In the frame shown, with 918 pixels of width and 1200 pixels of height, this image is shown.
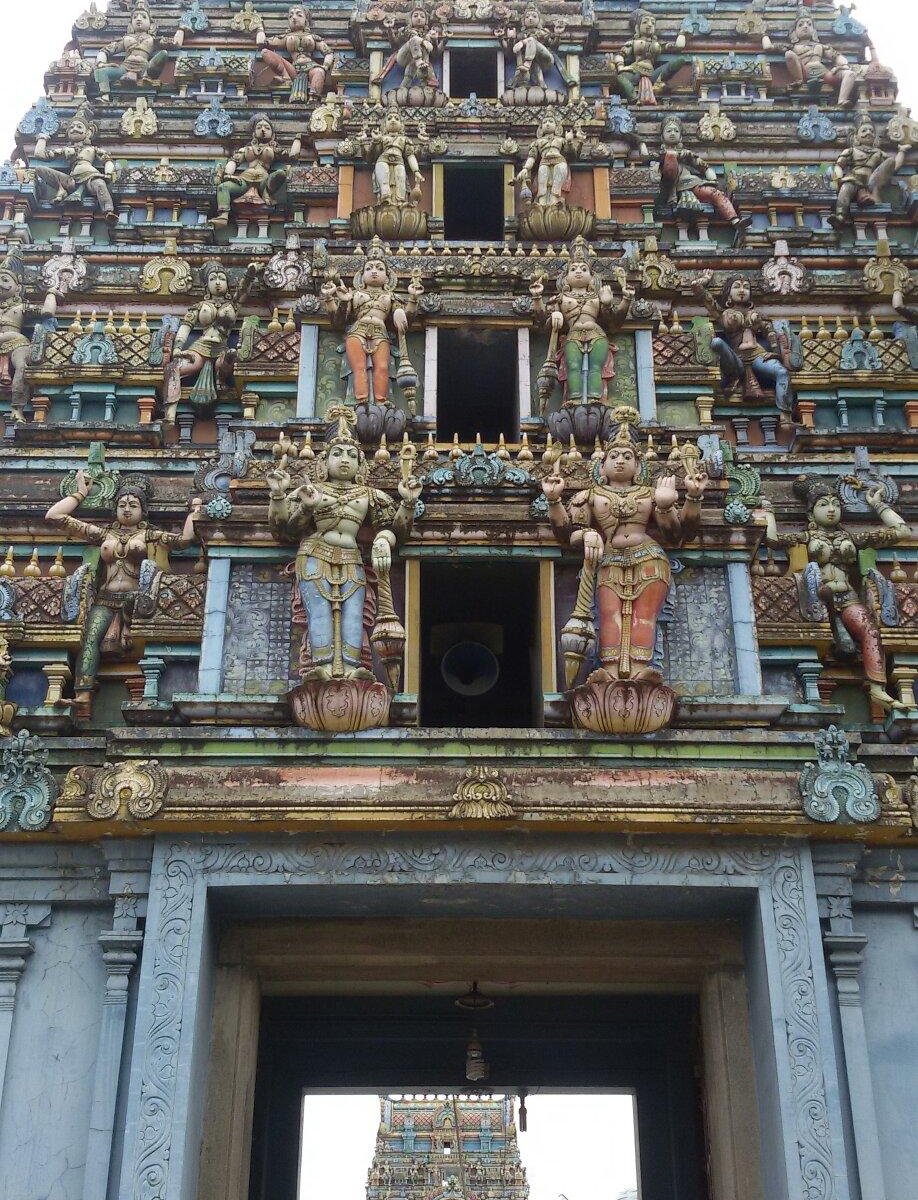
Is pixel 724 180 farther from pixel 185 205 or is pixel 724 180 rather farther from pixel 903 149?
pixel 185 205

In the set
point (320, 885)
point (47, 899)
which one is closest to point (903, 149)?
point (320, 885)

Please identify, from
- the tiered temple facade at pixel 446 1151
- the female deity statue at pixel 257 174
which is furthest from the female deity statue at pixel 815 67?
the tiered temple facade at pixel 446 1151

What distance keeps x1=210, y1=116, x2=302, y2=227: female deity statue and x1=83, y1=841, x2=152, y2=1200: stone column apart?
12094 millimetres

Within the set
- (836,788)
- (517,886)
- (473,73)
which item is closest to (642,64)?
(473,73)

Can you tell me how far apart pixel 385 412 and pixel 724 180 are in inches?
340

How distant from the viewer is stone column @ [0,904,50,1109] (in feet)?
41.8

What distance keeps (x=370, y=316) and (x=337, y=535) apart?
4320 mm

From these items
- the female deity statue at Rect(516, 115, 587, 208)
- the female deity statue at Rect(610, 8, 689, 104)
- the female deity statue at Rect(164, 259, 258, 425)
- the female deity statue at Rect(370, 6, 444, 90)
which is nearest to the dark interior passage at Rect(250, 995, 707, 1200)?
the female deity statue at Rect(164, 259, 258, 425)

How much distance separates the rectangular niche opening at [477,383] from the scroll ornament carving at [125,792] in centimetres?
702

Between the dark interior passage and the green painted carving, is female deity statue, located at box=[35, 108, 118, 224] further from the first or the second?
the dark interior passage

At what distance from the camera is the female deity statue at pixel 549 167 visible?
797 inches

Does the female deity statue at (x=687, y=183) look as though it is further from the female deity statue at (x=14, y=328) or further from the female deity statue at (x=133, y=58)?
the female deity statue at (x=14, y=328)

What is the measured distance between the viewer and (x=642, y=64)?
79.3ft

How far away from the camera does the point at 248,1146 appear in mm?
13711
